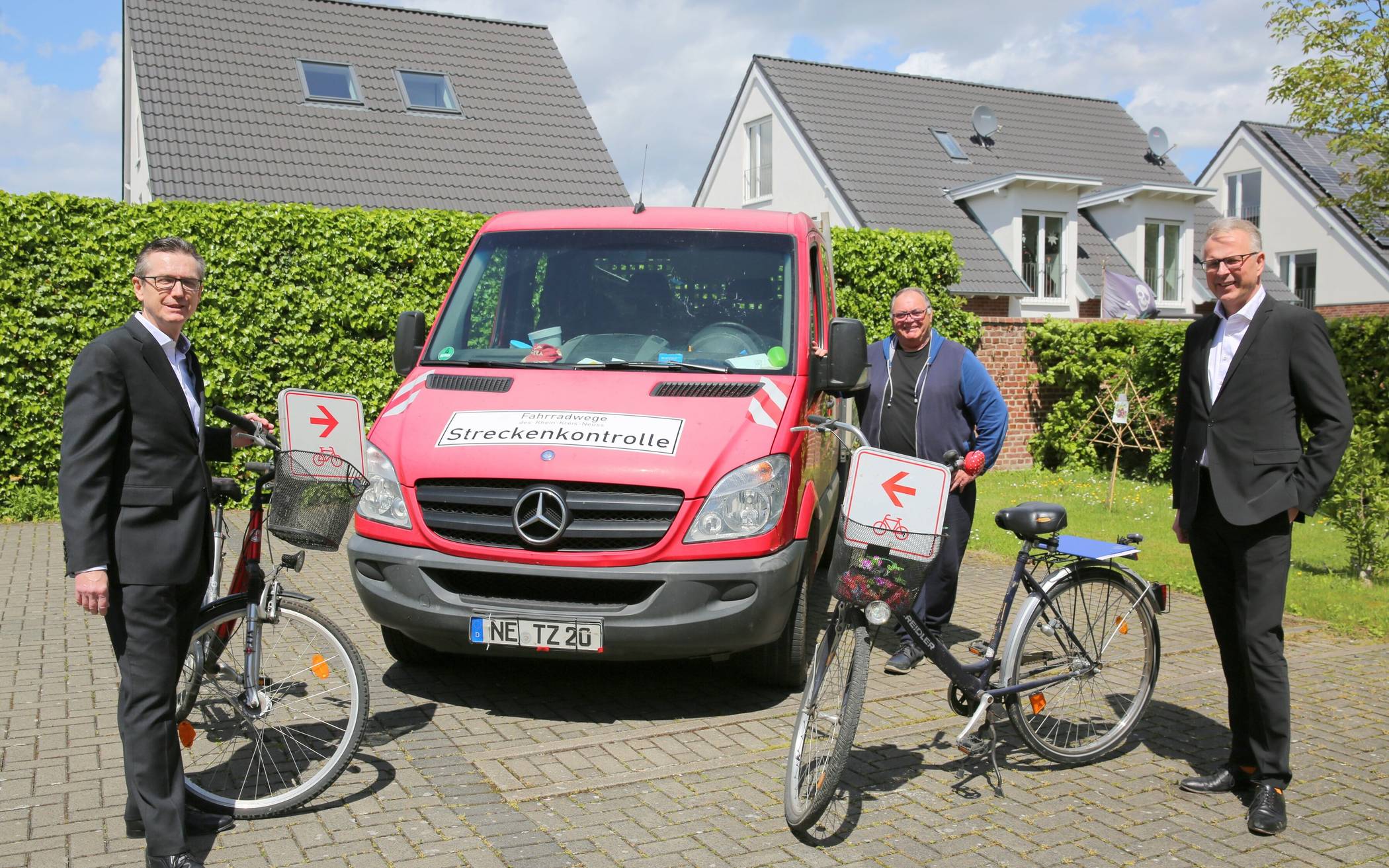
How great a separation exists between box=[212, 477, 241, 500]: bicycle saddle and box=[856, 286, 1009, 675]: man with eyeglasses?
3229mm

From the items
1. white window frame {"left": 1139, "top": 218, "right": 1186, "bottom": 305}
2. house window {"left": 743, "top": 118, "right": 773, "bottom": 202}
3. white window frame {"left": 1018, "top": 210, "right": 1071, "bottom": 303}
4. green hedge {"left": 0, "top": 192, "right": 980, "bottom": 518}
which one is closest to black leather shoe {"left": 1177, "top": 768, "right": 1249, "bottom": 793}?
green hedge {"left": 0, "top": 192, "right": 980, "bottom": 518}

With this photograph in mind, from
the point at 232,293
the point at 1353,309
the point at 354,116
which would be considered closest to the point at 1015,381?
the point at 232,293

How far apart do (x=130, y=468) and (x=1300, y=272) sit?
42.3 meters

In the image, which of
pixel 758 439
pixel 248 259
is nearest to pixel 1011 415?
pixel 248 259

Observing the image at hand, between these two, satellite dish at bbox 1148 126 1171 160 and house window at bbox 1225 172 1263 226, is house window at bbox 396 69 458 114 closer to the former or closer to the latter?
satellite dish at bbox 1148 126 1171 160

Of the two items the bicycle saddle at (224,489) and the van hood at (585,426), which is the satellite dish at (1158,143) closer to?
the van hood at (585,426)

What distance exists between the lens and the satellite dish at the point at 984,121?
29.8 metres

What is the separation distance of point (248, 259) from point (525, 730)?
7.78m

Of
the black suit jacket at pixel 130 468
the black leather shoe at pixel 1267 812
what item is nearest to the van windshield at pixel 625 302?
the black suit jacket at pixel 130 468

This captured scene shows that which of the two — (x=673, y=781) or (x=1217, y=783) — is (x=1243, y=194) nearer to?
(x=1217, y=783)

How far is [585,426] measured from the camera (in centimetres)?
534

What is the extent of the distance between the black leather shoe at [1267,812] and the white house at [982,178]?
2129cm

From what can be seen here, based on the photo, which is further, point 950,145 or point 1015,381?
point 950,145

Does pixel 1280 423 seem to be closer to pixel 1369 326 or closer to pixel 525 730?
pixel 525 730
